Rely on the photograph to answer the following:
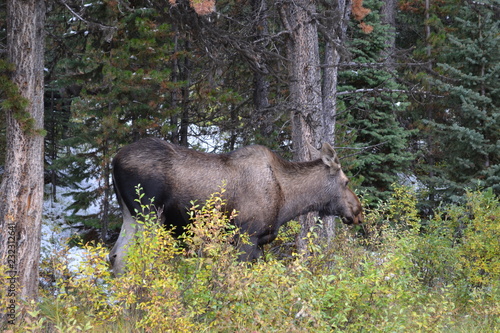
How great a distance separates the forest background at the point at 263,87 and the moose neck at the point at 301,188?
120cm

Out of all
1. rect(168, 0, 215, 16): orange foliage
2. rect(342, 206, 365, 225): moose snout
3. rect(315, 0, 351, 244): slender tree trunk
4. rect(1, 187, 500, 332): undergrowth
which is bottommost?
rect(342, 206, 365, 225): moose snout

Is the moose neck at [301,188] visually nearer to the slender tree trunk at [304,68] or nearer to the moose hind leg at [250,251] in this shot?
the moose hind leg at [250,251]

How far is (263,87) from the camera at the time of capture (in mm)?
15758

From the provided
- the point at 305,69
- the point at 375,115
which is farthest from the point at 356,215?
the point at 375,115

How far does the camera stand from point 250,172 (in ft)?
30.4

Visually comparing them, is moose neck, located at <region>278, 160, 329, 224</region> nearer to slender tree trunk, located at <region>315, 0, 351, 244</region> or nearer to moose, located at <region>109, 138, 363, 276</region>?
moose, located at <region>109, 138, 363, 276</region>

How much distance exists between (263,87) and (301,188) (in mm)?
6439

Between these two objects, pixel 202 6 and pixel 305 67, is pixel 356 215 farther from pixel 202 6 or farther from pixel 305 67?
pixel 202 6

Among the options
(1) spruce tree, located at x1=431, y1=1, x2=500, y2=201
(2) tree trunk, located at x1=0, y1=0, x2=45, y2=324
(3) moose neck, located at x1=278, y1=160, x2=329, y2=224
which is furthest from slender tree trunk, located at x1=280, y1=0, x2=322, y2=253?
(1) spruce tree, located at x1=431, y1=1, x2=500, y2=201

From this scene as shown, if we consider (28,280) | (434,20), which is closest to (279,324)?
(28,280)

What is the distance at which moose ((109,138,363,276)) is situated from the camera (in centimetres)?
870

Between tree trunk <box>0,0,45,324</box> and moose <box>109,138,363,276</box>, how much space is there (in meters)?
1.23

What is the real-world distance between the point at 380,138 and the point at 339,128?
198 centimetres

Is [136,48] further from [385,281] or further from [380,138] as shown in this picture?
[385,281]
